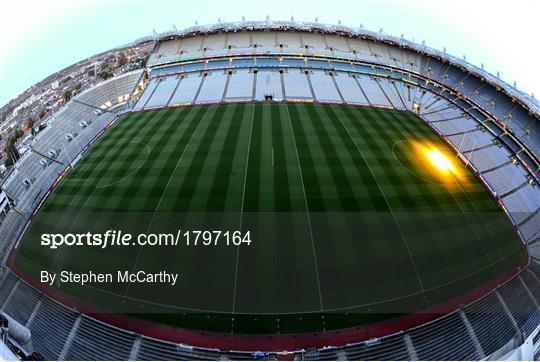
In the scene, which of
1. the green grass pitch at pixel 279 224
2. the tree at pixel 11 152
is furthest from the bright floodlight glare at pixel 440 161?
the tree at pixel 11 152

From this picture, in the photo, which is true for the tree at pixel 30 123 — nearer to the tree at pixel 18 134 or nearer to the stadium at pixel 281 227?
the tree at pixel 18 134

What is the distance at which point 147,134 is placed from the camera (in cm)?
2773

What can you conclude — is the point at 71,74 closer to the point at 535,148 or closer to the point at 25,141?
the point at 25,141

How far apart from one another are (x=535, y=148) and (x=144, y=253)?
35363 mm

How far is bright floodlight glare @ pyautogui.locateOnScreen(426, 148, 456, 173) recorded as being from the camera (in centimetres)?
2449

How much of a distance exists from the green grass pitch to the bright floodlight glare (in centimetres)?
135

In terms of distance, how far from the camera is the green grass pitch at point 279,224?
1497cm

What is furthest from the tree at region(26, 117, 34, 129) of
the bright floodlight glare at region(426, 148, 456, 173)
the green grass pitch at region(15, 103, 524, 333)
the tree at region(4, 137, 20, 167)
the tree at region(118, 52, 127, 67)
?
the bright floodlight glare at region(426, 148, 456, 173)

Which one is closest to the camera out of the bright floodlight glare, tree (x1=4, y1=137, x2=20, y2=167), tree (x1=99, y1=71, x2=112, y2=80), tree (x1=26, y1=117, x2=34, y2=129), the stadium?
the stadium

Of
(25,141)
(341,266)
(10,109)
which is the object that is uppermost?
(10,109)

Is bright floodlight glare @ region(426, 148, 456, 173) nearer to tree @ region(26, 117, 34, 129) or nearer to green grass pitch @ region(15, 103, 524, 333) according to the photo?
green grass pitch @ region(15, 103, 524, 333)

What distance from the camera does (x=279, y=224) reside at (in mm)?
17688

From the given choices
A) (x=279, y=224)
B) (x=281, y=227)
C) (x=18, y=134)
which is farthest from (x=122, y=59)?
(x=281, y=227)

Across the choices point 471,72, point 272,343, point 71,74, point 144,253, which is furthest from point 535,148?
point 71,74
